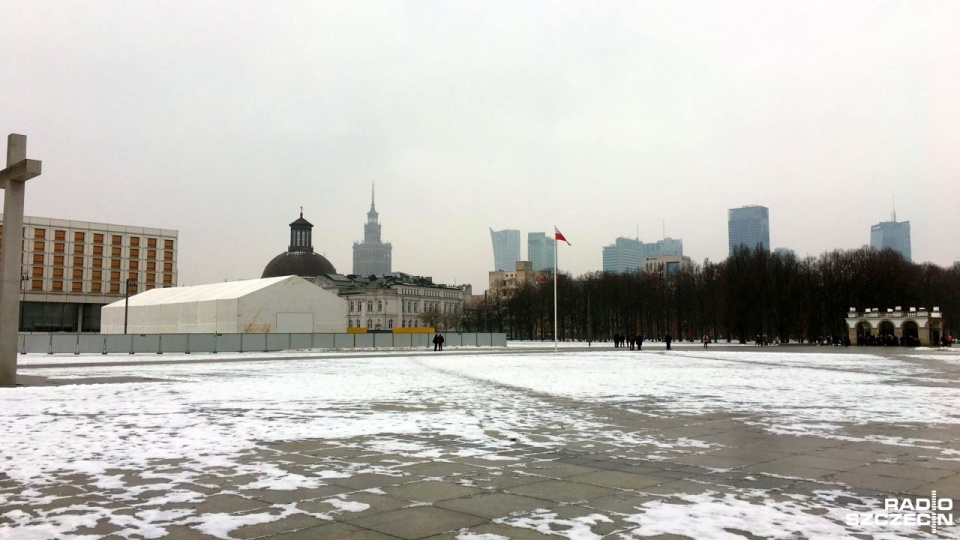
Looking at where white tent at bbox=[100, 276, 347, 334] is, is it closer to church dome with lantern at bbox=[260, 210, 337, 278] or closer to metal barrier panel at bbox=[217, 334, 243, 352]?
metal barrier panel at bbox=[217, 334, 243, 352]

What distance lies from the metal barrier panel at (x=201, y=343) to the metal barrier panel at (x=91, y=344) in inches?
228

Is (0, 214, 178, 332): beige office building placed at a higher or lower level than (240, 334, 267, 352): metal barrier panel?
higher

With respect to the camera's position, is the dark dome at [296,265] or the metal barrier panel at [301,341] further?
the dark dome at [296,265]

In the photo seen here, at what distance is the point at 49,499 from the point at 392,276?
178138 millimetres

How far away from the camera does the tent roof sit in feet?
215

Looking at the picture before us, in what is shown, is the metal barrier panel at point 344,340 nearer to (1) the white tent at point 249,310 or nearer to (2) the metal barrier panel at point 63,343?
(1) the white tent at point 249,310

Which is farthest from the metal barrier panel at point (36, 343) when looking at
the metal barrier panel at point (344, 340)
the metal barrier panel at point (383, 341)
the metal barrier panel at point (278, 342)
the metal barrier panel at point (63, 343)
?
the metal barrier panel at point (383, 341)

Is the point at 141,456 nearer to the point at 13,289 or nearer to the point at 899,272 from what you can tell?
the point at 13,289

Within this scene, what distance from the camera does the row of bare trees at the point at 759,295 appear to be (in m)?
92.1

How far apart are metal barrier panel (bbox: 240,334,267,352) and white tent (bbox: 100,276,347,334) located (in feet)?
31.8

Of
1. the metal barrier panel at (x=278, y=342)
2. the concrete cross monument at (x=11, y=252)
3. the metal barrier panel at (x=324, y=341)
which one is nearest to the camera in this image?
the concrete cross monument at (x=11, y=252)

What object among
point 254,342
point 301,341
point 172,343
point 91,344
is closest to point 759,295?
point 301,341

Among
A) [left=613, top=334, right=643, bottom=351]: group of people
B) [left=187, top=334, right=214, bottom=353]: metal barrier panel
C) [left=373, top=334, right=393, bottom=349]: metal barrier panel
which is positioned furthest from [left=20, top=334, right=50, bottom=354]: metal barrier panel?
[left=613, top=334, right=643, bottom=351]: group of people

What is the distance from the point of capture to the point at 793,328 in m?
97.3
